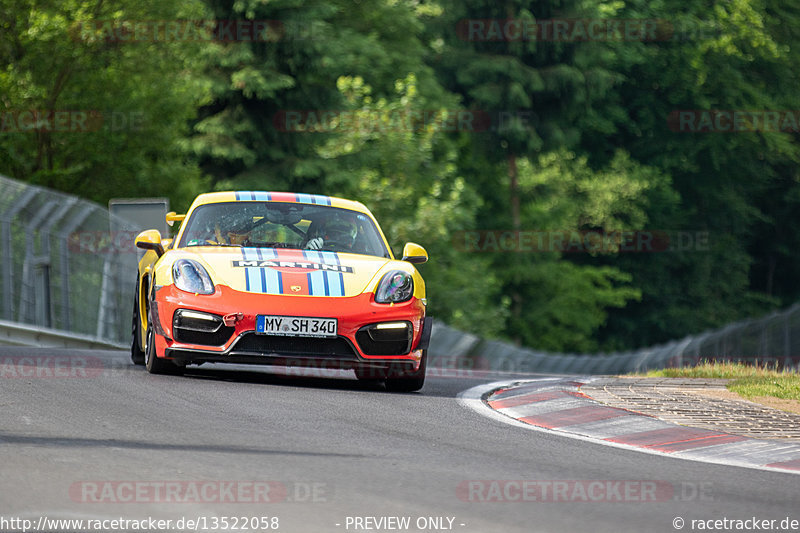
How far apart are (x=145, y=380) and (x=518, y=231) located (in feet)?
140

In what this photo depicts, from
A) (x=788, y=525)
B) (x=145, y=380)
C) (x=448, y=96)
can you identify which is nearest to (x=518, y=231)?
(x=448, y=96)

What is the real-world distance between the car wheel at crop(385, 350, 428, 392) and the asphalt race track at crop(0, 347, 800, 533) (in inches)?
37.3

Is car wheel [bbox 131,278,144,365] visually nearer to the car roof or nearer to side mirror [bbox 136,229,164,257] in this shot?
side mirror [bbox 136,229,164,257]

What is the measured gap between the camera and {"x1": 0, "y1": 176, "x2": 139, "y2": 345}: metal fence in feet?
59.8

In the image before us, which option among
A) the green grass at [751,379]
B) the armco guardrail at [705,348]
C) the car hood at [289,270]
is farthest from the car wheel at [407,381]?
the armco guardrail at [705,348]

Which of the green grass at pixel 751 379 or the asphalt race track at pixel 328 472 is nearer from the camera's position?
the asphalt race track at pixel 328 472

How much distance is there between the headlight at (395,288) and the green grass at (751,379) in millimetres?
2947

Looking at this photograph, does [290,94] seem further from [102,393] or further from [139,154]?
[102,393]

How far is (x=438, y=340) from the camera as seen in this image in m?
24.5

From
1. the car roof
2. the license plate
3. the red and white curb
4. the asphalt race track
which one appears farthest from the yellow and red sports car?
the red and white curb

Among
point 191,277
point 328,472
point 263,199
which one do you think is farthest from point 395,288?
point 328,472

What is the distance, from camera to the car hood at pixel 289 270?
33.2 ft

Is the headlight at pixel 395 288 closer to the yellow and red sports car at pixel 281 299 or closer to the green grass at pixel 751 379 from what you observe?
the yellow and red sports car at pixel 281 299

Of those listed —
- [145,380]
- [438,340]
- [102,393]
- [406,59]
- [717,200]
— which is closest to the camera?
[102,393]
